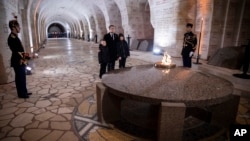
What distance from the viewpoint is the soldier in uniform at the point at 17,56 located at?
3979 mm

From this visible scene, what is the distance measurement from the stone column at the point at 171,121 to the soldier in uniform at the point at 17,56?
3599mm

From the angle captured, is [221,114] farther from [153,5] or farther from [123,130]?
[153,5]

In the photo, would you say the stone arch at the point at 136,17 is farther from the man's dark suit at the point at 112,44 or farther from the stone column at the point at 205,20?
the man's dark suit at the point at 112,44

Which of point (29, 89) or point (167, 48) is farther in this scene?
point (167, 48)

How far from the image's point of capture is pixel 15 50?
4039mm

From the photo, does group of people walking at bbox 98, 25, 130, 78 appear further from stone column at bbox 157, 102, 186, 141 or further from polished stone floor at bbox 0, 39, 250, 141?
stone column at bbox 157, 102, 186, 141

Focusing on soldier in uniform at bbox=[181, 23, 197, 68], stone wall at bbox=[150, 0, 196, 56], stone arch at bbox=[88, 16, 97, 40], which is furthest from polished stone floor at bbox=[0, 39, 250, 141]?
stone arch at bbox=[88, 16, 97, 40]

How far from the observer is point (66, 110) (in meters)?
3.73

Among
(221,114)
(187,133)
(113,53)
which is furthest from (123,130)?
(113,53)

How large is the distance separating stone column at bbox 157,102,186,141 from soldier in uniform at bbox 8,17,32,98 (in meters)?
3.60

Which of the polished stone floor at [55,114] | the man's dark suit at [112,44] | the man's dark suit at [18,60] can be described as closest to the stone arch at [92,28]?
the man's dark suit at [112,44]

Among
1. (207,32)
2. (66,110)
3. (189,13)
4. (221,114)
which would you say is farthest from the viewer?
(189,13)

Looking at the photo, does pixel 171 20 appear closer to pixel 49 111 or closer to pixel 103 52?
pixel 103 52

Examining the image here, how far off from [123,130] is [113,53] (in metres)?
3.50
